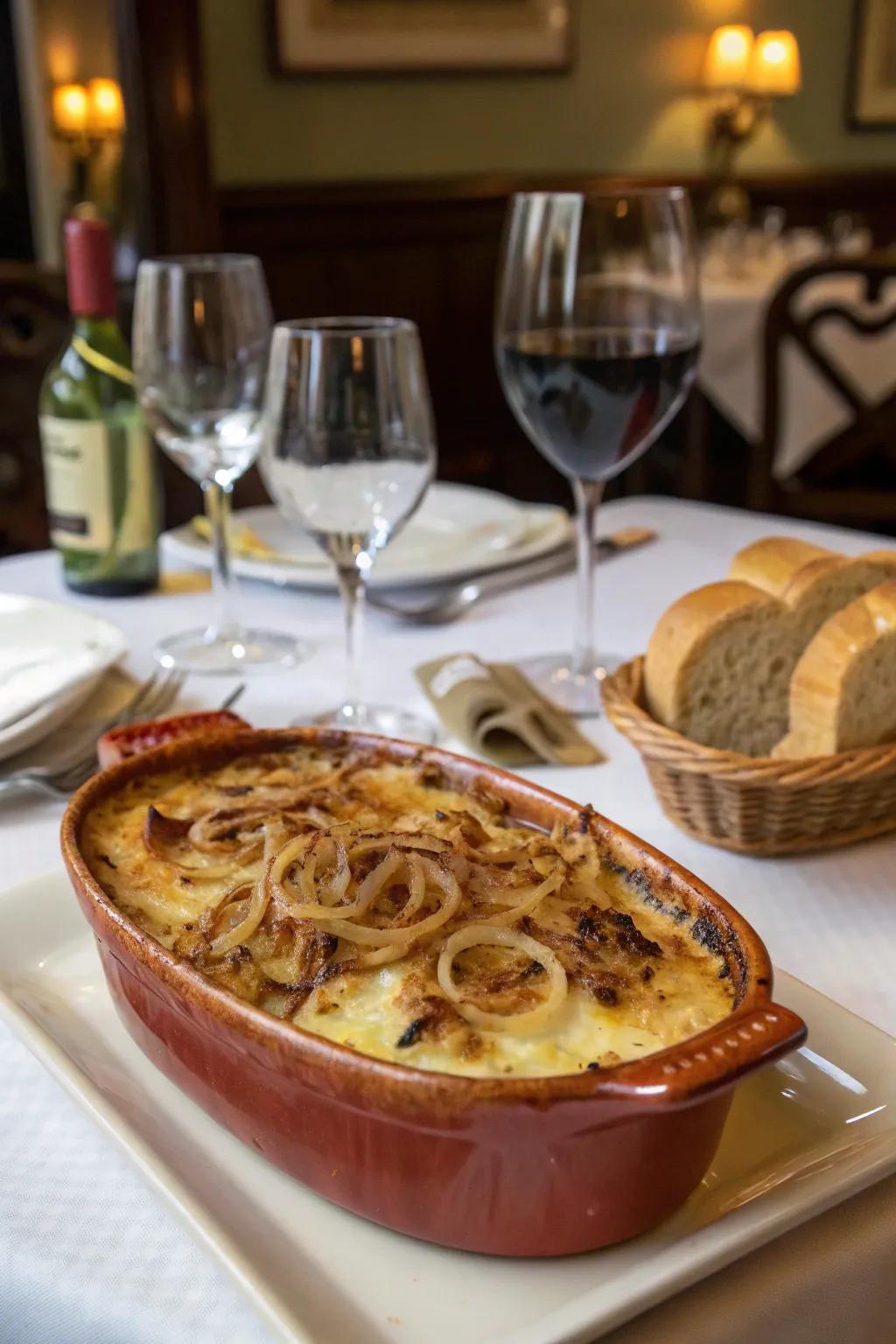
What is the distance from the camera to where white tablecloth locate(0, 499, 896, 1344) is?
1.54ft

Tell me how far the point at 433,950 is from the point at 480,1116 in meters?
0.11

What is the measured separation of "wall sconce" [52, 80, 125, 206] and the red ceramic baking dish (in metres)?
6.80

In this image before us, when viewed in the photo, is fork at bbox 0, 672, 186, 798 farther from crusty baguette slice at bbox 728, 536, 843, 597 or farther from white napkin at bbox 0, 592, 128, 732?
crusty baguette slice at bbox 728, 536, 843, 597

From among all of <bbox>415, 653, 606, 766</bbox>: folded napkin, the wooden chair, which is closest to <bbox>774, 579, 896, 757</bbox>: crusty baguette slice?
<bbox>415, 653, 606, 766</bbox>: folded napkin

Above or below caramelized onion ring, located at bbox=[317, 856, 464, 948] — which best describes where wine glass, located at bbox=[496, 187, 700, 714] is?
above

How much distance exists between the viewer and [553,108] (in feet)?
14.7

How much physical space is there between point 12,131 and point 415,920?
22.4ft

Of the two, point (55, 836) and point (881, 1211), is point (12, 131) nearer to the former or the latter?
point (55, 836)

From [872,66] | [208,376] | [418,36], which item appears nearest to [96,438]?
[208,376]

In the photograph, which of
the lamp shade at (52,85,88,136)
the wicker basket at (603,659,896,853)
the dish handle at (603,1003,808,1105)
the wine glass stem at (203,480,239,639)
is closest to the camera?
the dish handle at (603,1003,808,1105)

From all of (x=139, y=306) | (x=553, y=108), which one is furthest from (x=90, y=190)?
(x=139, y=306)

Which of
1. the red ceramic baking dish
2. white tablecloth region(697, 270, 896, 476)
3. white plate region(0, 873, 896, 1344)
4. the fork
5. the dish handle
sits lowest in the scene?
white tablecloth region(697, 270, 896, 476)

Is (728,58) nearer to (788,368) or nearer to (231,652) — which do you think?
(788,368)

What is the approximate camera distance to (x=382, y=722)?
986 mm
